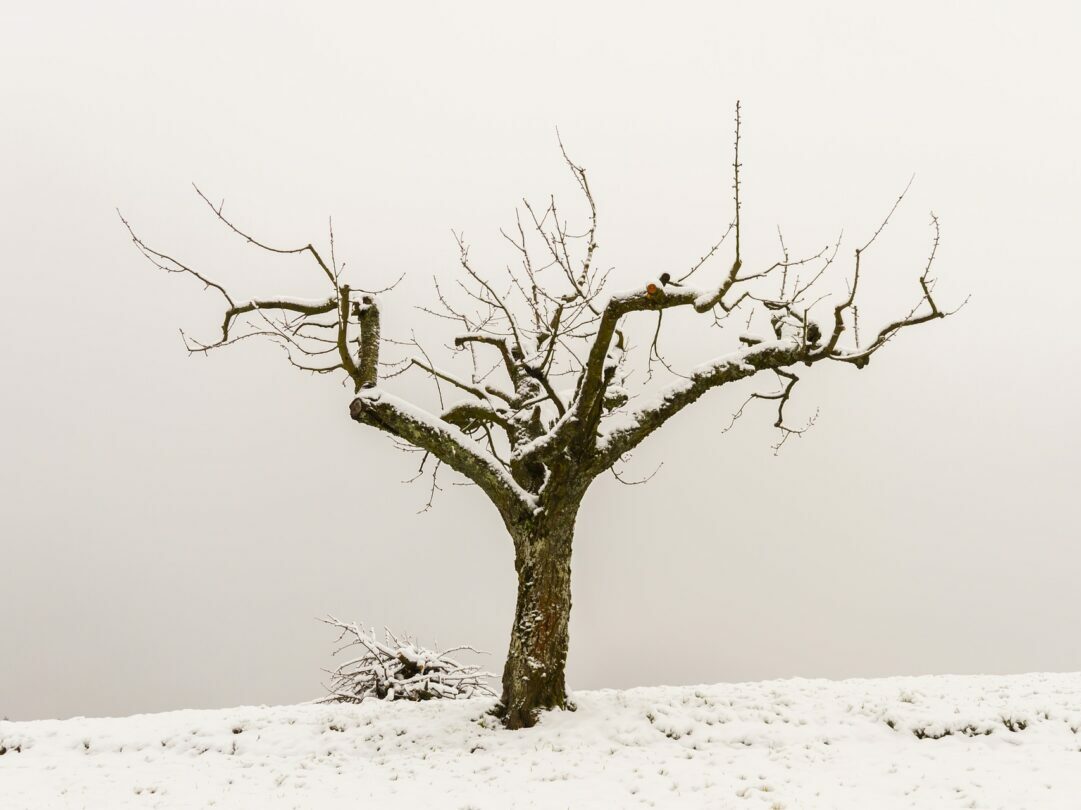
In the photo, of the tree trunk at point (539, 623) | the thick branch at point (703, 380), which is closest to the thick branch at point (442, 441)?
the tree trunk at point (539, 623)

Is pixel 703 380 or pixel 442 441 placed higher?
pixel 703 380

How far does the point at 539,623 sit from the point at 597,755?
180 cm

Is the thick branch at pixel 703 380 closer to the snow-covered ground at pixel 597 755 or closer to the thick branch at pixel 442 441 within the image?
the thick branch at pixel 442 441

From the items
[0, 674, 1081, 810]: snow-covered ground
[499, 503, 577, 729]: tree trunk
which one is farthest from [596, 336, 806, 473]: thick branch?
[0, 674, 1081, 810]: snow-covered ground

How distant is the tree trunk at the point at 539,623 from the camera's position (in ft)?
28.5

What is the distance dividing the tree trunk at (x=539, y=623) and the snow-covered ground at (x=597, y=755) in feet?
1.04

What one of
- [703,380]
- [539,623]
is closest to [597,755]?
[539,623]

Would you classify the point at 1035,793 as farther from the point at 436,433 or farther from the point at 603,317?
the point at 436,433

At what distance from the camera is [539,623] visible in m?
8.87

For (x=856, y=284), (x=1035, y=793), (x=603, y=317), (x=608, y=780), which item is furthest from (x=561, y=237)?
(x=1035, y=793)

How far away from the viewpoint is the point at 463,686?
43.6ft

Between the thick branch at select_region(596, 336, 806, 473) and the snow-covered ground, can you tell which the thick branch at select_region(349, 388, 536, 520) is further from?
the snow-covered ground

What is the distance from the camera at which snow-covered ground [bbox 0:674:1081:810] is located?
6.46 m

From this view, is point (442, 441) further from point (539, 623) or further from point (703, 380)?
point (703, 380)
